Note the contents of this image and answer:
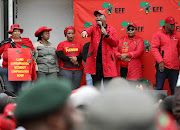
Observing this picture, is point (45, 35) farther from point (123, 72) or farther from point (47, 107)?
point (47, 107)

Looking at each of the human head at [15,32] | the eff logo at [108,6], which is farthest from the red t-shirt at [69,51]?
the eff logo at [108,6]

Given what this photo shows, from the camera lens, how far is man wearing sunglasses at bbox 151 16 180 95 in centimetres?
736

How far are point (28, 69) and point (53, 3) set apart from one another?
2973 millimetres

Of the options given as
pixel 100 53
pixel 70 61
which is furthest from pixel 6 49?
pixel 100 53

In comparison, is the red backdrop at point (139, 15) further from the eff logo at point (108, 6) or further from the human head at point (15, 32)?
the human head at point (15, 32)

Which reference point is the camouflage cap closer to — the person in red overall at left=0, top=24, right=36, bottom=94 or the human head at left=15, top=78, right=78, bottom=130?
the human head at left=15, top=78, right=78, bottom=130

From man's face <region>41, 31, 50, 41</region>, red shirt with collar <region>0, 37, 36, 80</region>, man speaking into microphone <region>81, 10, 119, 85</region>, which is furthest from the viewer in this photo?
man's face <region>41, 31, 50, 41</region>

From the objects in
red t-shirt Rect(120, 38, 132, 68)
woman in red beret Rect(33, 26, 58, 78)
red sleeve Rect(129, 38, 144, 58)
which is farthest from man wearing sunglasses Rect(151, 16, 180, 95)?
woman in red beret Rect(33, 26, 58, 78)

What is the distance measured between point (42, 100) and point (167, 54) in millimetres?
6247

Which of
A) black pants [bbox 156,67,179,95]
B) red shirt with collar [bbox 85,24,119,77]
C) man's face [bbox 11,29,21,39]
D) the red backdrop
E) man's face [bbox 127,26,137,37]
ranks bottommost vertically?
black pants [bbox 156,67,179,95]

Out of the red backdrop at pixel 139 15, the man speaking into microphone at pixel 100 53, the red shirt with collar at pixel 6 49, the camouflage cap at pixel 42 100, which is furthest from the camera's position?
the red backdrop at pixel 139 15

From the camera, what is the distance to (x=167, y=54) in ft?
24.3

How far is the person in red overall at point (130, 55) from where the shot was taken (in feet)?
25.4

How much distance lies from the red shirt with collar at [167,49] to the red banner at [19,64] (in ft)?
9.29
